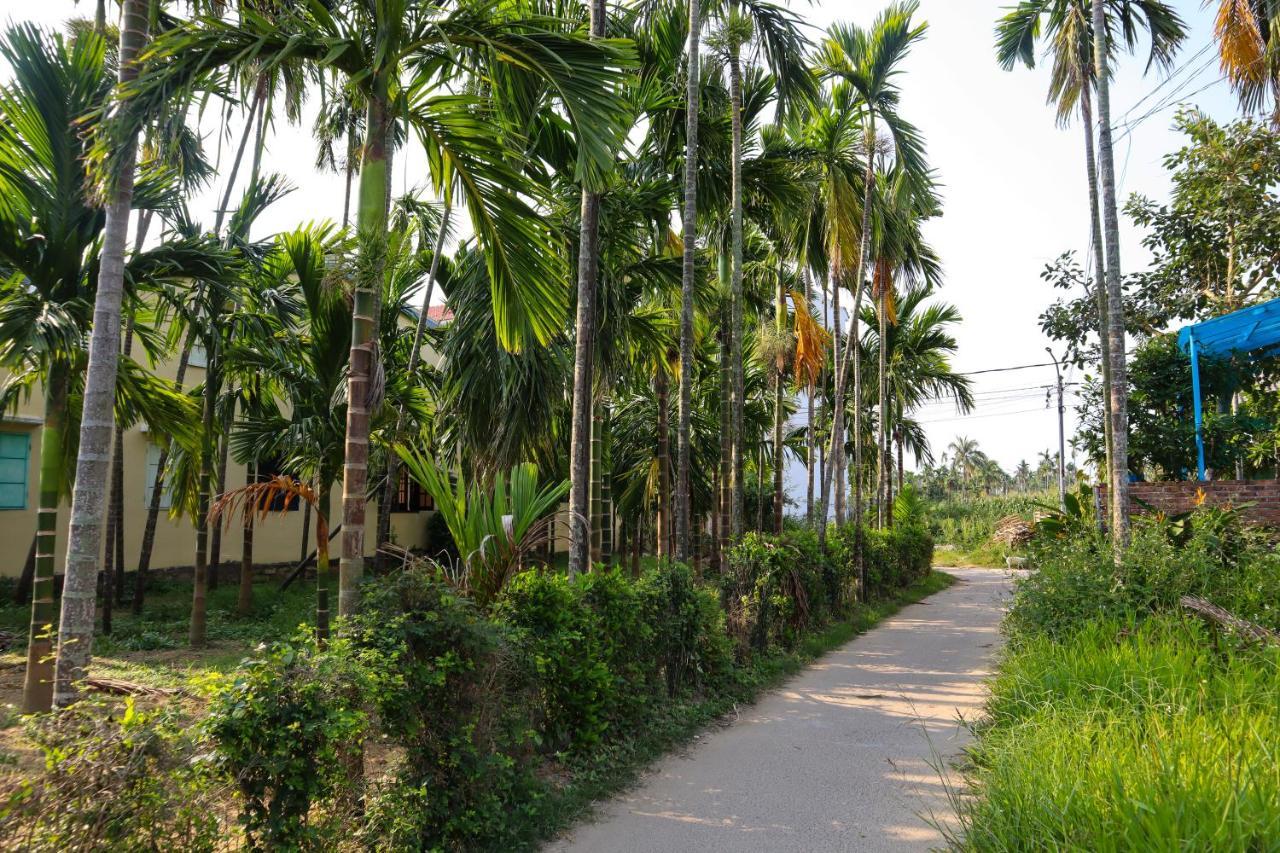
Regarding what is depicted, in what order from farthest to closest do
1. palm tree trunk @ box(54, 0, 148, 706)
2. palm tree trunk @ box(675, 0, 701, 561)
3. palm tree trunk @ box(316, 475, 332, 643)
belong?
palm tree trunk @ box(675, 0, 701, 561) → palm tree trunk @ box(316, 475, 332, 643) → palm tree trunk @ box(54, 0, 148, 706)

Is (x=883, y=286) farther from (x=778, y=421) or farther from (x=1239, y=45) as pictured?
(x=1239, y=45)

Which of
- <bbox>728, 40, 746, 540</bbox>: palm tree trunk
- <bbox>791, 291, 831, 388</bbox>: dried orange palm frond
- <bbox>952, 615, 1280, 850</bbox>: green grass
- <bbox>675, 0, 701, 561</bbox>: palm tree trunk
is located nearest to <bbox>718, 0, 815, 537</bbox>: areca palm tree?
<bbox>728, 40, 746, 540</bbox>: palm tree trunk

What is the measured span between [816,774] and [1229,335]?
10.8 m

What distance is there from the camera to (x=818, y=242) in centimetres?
1477

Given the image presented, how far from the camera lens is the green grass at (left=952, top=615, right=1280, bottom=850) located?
9.42ft

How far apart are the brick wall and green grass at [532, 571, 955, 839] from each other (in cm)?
521

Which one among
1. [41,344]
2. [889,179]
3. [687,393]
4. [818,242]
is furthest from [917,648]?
[41,344]

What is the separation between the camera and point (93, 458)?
5102 mm

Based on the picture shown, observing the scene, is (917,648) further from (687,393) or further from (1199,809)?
(1199,809)

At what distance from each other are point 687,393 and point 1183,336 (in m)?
8.38

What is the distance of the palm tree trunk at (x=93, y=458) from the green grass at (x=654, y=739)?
3117 millimetres

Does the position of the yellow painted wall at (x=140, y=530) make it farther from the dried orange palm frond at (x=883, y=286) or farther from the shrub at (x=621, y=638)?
the dried orange palm frond at (x=883, y=286)

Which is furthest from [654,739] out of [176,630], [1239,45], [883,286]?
[883,286]

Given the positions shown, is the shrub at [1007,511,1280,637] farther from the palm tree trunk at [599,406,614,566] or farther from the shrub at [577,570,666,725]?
the palm tree trunk at [599,406,614,566]
